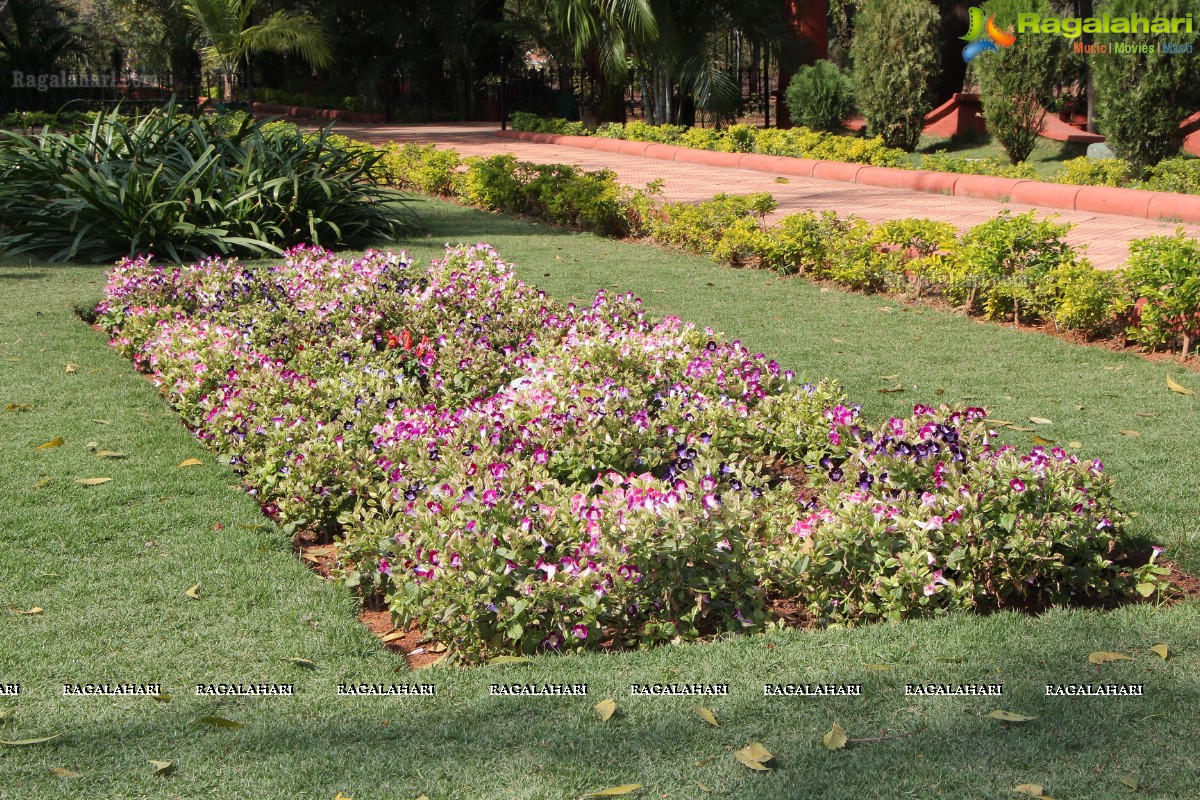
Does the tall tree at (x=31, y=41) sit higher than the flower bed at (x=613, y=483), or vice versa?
the tall tree at (x=31, y=41)

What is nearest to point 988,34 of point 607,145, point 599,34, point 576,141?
point 607,145

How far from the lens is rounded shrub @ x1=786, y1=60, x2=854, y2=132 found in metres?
17.0

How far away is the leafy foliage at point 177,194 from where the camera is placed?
8.98m

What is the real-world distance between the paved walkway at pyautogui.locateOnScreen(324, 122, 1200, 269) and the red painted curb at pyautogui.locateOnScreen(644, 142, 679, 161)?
116 millimetres

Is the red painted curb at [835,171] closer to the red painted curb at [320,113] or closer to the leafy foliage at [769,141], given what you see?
the leafy foliage at [769,141]

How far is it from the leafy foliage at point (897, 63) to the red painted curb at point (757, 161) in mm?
2129

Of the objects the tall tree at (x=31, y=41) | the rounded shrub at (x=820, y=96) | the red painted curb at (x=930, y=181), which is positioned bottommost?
the red painted curb at (x=930, y=181)

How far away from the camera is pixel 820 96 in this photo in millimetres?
17016

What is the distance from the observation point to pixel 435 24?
2516cm

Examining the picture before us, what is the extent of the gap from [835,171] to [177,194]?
7475mm

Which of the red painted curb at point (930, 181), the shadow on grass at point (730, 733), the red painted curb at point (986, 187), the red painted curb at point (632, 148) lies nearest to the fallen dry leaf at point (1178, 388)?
the shadow on grass at point (730, 733)

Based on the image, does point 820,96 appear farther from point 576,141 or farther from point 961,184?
point 961,184

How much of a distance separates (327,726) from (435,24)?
24349mm

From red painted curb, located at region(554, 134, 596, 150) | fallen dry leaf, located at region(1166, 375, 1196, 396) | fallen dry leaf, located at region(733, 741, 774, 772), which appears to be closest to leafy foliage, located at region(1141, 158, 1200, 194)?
fallen dry leaf, located at region(1166, 375, 1196, 396)
